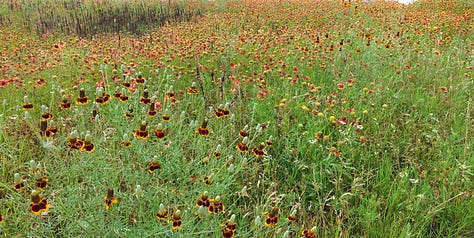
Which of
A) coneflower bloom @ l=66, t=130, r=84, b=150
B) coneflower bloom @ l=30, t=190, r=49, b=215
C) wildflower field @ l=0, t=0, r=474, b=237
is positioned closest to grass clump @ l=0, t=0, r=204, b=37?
wildflower field @ l=0, t=0, r=474, b=237

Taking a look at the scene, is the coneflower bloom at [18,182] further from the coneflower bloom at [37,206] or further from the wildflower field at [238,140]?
the coneflower bloom at [37,206]

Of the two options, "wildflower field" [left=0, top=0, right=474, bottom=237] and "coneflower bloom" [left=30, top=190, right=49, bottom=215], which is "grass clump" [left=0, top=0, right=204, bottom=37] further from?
"coneflower bloom" [left=30, top=190, right=49, bottom=215]

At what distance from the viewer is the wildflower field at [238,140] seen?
1744 millimetres

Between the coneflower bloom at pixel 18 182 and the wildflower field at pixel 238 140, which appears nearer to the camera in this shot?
the coneflower bloom at pixel 18 182

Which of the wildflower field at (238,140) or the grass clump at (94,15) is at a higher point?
the grass clump at (94,15)

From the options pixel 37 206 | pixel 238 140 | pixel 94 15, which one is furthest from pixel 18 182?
pixel 94 15

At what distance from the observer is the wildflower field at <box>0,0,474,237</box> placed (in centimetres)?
174

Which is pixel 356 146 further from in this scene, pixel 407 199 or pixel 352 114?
pixel 407 199

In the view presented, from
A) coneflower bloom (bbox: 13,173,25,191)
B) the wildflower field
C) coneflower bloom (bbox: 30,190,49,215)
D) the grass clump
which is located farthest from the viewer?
the grass clump

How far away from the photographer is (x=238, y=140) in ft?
8.81

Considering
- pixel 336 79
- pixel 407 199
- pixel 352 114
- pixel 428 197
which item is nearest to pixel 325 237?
pixel 407 199

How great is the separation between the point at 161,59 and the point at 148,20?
5.72m

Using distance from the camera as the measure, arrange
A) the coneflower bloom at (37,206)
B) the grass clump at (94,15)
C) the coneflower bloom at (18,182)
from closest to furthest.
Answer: the coneflower bloom at (37,206) → the coneflower bloom at (18,182) → the grass clump at (94,15)

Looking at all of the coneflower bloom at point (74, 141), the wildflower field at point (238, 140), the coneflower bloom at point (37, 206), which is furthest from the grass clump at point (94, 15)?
the coneflower bloom at point (37, 206)
